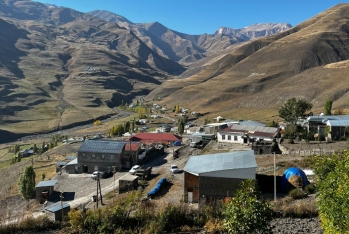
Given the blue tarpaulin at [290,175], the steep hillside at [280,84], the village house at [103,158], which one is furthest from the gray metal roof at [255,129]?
the steep hillside at [280,84]

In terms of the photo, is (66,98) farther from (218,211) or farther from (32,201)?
(218,211)

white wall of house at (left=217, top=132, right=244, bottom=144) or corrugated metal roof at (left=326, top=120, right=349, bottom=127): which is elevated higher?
corrugated metal roof at (left=326, top=120, right=349, bottom=127)

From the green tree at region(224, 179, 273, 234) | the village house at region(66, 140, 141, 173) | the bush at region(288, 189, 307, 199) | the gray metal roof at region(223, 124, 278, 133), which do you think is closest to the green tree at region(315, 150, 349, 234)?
the green tree at region(224, 179, 273, 234)

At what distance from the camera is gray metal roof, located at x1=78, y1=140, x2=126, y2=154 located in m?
47.4

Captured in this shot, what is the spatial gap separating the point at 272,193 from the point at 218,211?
9427 millimetres

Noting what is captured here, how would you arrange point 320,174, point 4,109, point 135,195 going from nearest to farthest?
point 320,174
point 135,195
point 4,109

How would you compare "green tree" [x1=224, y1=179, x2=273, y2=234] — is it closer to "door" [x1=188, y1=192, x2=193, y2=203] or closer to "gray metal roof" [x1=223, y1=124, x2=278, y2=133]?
"door" [x1=188, y1=192, x2=193, y2=203]

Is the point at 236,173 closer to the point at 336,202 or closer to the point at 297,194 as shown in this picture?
the point at 297,194

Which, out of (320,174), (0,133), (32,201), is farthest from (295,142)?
(0,133)

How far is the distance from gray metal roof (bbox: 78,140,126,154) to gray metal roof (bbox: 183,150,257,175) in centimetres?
2094

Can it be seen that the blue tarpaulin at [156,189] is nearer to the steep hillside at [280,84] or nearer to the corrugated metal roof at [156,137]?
the corrugated metal roof at [156,137]

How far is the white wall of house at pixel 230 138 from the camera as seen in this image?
54266 millimetres

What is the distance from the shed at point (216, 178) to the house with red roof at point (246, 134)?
27.4 meters

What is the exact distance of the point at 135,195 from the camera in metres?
30.5
